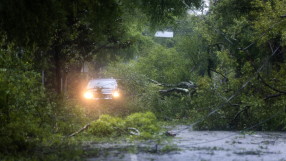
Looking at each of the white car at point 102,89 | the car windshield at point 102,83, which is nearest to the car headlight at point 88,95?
the white car at point 102,89

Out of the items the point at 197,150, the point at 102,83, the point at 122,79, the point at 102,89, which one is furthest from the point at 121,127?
the point at 102,83

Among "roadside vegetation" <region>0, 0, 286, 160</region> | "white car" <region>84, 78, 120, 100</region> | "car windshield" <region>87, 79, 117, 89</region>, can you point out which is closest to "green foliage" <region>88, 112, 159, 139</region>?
"roadside vegetation" <region>0, 0, 286, 160</region>

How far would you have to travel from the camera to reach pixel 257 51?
22938mm

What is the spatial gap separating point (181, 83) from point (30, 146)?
17.1 m

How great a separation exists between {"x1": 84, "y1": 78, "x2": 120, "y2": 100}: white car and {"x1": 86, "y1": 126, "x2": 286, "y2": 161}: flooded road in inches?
432

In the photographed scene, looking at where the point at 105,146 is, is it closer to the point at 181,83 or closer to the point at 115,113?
the point at 115,113

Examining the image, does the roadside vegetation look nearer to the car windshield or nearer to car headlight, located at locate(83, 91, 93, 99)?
the car windshield

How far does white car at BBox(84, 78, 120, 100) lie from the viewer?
87.1 feet

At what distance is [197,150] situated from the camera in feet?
42.2

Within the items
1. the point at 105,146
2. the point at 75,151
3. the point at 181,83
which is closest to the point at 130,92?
the point at 181,83

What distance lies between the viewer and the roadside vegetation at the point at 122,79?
37.5ft

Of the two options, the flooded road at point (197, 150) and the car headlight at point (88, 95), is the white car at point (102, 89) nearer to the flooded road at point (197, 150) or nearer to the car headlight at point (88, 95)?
the car headlight at point (88, 95)

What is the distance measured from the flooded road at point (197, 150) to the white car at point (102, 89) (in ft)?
36.0

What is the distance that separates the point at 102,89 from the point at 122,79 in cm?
210
